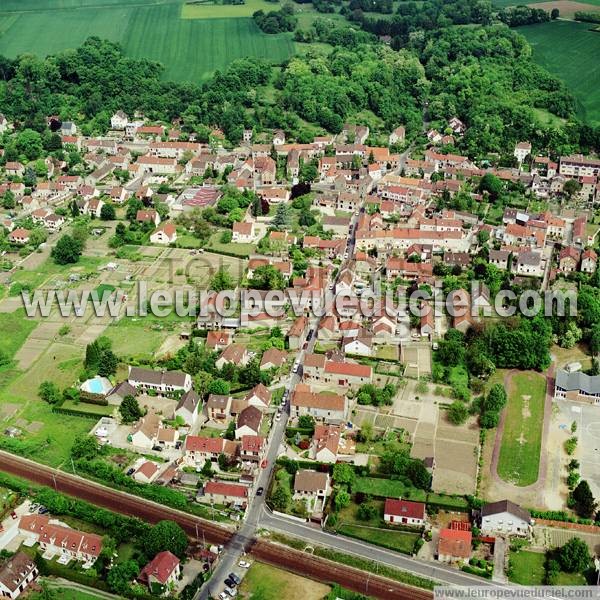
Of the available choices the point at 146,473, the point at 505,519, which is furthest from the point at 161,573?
the point at 505,519

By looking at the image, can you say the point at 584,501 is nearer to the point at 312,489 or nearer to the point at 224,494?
the point at 312,489

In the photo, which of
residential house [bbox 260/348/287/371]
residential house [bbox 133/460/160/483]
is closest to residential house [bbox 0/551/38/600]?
residential house [bbox 133/460/160/483]

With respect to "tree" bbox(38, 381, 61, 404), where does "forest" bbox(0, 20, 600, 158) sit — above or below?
above

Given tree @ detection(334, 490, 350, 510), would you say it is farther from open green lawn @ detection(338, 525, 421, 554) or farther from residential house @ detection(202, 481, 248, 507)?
residential house @ detection(202, 481, 248, 507)

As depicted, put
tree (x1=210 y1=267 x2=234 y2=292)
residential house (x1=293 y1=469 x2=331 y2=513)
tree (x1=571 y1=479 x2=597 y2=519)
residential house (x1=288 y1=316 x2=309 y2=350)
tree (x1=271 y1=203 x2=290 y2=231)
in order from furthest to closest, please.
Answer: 1. tree (x1=271 y1=203 x2=290 y2=231)
2. tree (x1=210 y1=267 x2=234 y2=292)
3. residential house (x1=288 y1=316 x2=309 y2=350)
4. residential house (x1=293 y1=469 x2=331 y2=513)
5. tree (x1=571 y1=479 x2=597 y2=519)

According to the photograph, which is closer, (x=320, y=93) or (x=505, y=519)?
(x=505, y=519)

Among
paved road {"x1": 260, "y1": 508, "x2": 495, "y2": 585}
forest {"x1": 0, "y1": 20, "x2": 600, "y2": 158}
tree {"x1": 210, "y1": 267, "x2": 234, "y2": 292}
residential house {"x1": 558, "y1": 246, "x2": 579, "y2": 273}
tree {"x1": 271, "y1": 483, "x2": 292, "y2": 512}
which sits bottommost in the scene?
paved road {"x1": 260, "y1": 508, "x2": 495, "y2": 585}

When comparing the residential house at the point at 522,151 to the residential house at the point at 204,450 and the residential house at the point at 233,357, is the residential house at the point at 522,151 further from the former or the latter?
the residential house at the point at 204,450
